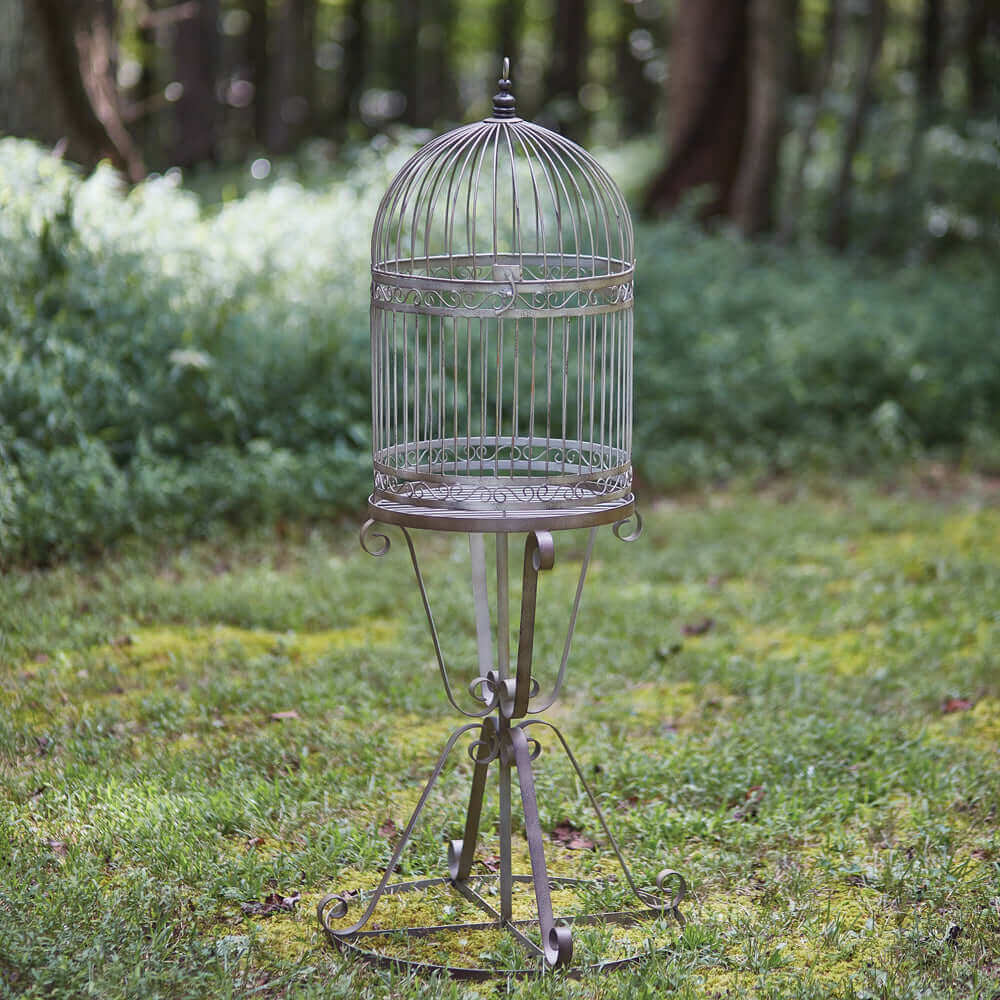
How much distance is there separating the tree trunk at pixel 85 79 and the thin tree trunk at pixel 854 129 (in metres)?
7.47

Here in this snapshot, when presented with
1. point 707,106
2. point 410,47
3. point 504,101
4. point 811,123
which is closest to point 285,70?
point 410,47

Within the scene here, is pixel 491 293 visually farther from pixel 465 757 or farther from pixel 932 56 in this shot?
pixel 932 56

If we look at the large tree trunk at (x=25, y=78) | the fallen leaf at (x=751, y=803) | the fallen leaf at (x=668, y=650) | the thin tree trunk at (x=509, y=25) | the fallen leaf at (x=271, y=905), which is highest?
the thin tree trunk at (x=509, y=25)

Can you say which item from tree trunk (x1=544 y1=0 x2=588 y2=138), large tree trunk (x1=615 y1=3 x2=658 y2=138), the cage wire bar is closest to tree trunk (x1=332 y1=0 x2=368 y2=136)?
tree trunk (x1=544 y1=0 x2=588 y2=138)

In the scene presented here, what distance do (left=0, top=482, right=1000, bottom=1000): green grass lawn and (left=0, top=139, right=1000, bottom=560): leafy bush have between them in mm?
416

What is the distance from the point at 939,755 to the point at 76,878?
3.10m

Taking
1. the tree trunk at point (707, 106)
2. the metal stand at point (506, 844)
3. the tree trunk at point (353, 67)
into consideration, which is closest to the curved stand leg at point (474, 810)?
the metal stand at point (506, 844)

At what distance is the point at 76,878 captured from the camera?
3.62 m

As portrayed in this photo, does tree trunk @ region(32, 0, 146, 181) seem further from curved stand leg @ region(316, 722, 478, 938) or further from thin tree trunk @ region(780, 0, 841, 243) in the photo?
curved stand leg @ region(316, 722, 478, 938)

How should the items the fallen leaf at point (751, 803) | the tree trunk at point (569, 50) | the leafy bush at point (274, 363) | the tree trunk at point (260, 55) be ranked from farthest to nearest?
the tree trunk at point (260, 55), the tree trunk at point (569, 50), the leafy bush at point (274, 363), the fallen leaf at point (751, 803)

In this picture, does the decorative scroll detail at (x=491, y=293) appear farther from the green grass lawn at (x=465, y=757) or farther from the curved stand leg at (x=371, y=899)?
the green grass lawn at (x=465, y=757)

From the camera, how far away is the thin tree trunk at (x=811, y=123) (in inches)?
506

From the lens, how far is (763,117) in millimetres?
12766

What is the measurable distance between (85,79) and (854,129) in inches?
315
